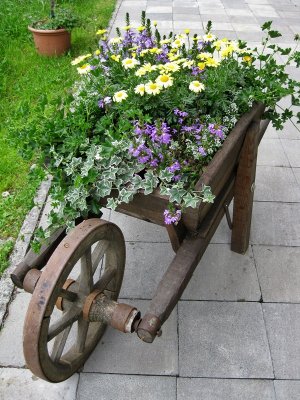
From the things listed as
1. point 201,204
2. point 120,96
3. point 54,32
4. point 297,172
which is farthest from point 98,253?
point 54,32

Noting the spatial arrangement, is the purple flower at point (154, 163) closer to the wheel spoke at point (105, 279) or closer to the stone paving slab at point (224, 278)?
the wheel spoke at point (105, 279)

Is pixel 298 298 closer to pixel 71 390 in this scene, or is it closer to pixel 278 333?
pixel 278 333

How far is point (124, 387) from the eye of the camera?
193 centimetres

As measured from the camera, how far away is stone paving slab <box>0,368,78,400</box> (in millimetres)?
1908

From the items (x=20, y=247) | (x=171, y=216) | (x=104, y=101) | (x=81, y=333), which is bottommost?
(x=20, y=247)

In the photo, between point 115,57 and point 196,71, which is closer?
point 196,71

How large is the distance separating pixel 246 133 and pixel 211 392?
1198 millimetres

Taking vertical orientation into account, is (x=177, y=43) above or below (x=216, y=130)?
above

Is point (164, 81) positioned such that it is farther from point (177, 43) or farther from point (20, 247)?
point (20, 247)

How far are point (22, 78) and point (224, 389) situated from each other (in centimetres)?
378

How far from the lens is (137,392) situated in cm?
192

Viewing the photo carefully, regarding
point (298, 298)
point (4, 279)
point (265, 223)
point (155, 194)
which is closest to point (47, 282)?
point (155, 194)

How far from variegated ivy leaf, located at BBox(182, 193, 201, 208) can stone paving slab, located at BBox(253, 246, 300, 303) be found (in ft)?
3.68

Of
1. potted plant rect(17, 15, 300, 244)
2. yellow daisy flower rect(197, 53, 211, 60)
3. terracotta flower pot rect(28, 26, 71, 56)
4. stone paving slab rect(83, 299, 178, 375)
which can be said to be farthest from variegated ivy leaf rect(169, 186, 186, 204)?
terracotta flower pot rect(28, 26, 71, 56)
